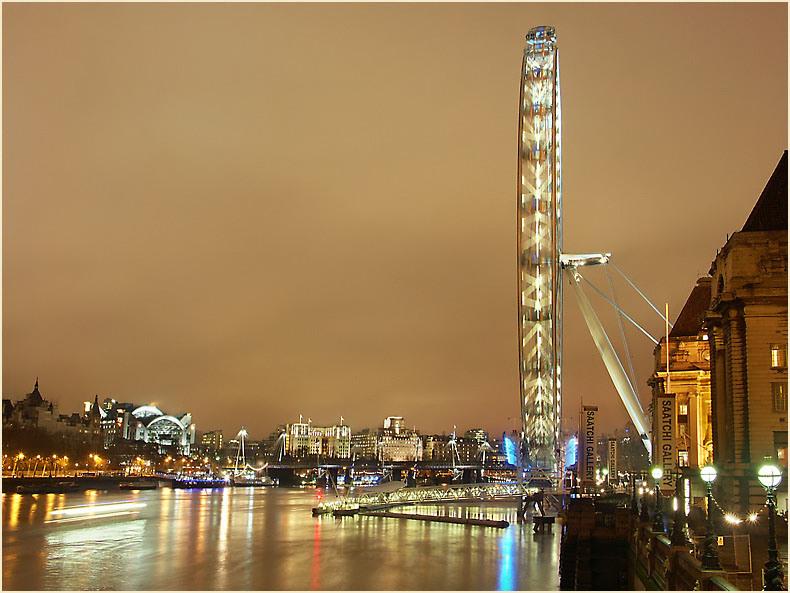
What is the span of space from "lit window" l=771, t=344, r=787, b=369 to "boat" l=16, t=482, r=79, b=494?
350 ft

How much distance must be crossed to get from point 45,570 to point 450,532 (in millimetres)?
28481

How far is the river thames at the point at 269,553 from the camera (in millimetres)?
39562

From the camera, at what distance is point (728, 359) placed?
3472 centimetres

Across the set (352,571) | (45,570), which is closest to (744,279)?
(352,571)

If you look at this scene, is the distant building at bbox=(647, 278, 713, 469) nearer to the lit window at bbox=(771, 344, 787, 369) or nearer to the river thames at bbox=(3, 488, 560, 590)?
the river thames at bbox=(3, 488, 560, 590)

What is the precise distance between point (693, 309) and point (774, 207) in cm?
2492

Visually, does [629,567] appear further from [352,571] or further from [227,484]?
[227,484]

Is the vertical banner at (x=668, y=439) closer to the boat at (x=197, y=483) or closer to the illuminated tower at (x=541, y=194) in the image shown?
the illuminated tower at (x=541, y=194)

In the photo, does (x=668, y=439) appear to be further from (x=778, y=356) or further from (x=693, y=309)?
(x=778, y=356)

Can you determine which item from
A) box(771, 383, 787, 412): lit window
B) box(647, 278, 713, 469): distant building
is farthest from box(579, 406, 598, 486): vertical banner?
box(771, 383, 787, 412): lit window

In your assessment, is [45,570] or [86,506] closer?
[45,570]

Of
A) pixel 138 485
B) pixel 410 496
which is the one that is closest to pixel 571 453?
pixel 410 496

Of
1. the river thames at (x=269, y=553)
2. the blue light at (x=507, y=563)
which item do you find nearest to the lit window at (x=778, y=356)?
the river thames at (x=269, y=553)

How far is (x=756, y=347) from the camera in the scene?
3300 cm
